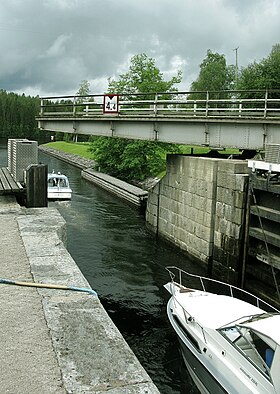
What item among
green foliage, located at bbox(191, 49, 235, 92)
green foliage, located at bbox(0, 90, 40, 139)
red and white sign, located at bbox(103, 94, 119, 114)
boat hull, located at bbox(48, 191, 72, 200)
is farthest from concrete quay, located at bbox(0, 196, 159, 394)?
green foliage, located at bbox(0, 90, 40, 139)

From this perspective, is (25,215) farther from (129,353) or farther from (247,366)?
(129,353)

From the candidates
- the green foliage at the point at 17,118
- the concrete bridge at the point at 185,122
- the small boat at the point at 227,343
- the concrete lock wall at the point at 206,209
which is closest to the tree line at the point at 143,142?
the concrete bridge at the point at 185,122

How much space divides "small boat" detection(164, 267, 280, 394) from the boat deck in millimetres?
7121

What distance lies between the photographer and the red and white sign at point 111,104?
2639cm

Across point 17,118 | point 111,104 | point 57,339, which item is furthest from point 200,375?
point 17,118

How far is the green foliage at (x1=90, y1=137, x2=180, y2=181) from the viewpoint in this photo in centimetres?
4519

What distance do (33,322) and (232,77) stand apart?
8615 cm

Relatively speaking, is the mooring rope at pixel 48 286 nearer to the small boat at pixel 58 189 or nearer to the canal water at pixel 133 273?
the canal water at pixel 133 273

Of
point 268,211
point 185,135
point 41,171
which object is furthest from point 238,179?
point 41,171

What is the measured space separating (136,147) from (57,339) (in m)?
40.1

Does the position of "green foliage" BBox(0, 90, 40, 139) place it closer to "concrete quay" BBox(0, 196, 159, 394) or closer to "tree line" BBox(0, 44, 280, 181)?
"tree line" BBox(0, 44, 280, 181)

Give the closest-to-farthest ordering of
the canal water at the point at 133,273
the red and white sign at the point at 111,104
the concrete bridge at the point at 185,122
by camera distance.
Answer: the canal water at the point at 133,273
the concrete bridge at the point at 185,122
the red and white sign at the point at 111,104

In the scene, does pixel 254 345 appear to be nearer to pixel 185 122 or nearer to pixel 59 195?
pixel 185 122

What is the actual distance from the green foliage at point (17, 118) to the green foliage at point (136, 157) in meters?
124
